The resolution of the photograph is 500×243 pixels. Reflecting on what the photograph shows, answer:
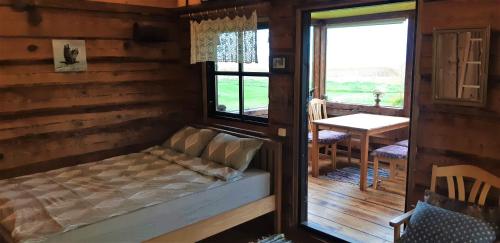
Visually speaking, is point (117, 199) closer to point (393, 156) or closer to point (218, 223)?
point (218, 223)

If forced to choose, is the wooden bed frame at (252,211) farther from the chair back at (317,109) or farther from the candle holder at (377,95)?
the candle holder at (377,95)

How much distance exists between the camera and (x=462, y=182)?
2371 mm

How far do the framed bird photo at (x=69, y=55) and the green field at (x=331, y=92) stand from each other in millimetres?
1410

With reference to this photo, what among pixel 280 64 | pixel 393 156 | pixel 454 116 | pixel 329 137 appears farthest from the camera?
pixel 329 137

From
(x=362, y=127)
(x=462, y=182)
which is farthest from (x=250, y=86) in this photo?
(x=462, y=182)

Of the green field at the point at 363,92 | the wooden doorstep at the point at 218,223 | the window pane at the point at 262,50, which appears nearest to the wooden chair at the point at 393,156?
the green field at the point at 363,92

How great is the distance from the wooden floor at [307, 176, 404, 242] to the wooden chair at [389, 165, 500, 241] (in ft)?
2.98

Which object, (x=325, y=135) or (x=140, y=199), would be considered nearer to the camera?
(x=140, y=199)

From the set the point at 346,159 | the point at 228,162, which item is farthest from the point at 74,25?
the point at 346,159

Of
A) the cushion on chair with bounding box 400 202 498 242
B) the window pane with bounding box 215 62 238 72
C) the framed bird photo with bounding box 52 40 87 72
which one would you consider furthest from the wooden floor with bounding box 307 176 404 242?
the framed bird photo with bounding box 52 40 87 72

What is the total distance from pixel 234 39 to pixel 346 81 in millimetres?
3100

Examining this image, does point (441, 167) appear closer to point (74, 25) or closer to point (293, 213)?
point (293, 213)

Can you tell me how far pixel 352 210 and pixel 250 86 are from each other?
1.61 m

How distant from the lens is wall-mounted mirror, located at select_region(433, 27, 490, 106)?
2.24 m
